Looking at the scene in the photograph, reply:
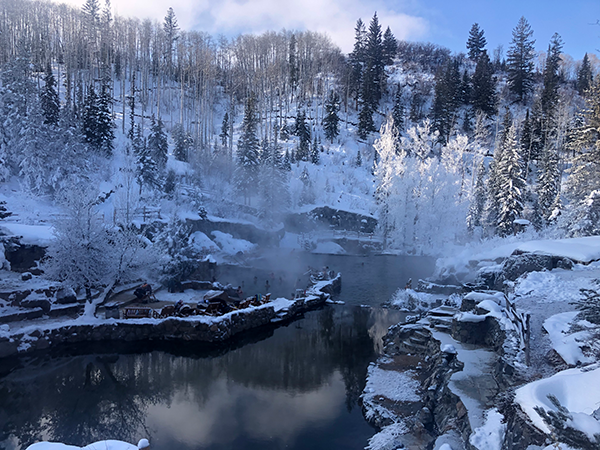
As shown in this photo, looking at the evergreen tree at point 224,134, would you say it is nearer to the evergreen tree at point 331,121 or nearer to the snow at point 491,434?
the evergreen tree at point 331,121

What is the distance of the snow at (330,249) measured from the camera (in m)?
38.5

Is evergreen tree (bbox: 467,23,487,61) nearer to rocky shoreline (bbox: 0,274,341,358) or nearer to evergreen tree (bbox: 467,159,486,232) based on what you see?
evergreen tree (bbox: 467,159,486,232)

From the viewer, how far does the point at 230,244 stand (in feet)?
112

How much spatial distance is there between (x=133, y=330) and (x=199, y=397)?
19.3 ft

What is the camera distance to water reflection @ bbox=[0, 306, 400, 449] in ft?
34.1

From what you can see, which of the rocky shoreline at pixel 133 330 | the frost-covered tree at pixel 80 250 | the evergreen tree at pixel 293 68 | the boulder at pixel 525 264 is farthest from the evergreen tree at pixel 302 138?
the boulder at pixel 525 264

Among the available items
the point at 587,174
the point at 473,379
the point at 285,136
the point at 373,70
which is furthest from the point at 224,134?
the point at 473,379

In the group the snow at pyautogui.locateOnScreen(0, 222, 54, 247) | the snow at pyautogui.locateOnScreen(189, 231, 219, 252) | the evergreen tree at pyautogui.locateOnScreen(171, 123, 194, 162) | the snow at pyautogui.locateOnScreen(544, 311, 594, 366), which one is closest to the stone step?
the snow at pyautogui.locateOnScreen(544, 311, 594, 366)

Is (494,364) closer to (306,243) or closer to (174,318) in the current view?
(174,318)

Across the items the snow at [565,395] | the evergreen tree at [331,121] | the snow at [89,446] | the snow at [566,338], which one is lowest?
the snow at [89,446]

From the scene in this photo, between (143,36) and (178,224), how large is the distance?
144ft

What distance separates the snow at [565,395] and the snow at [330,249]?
32564 mm

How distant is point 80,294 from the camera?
1933cm

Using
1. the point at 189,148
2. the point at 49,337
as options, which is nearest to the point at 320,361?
the point at 49,337
